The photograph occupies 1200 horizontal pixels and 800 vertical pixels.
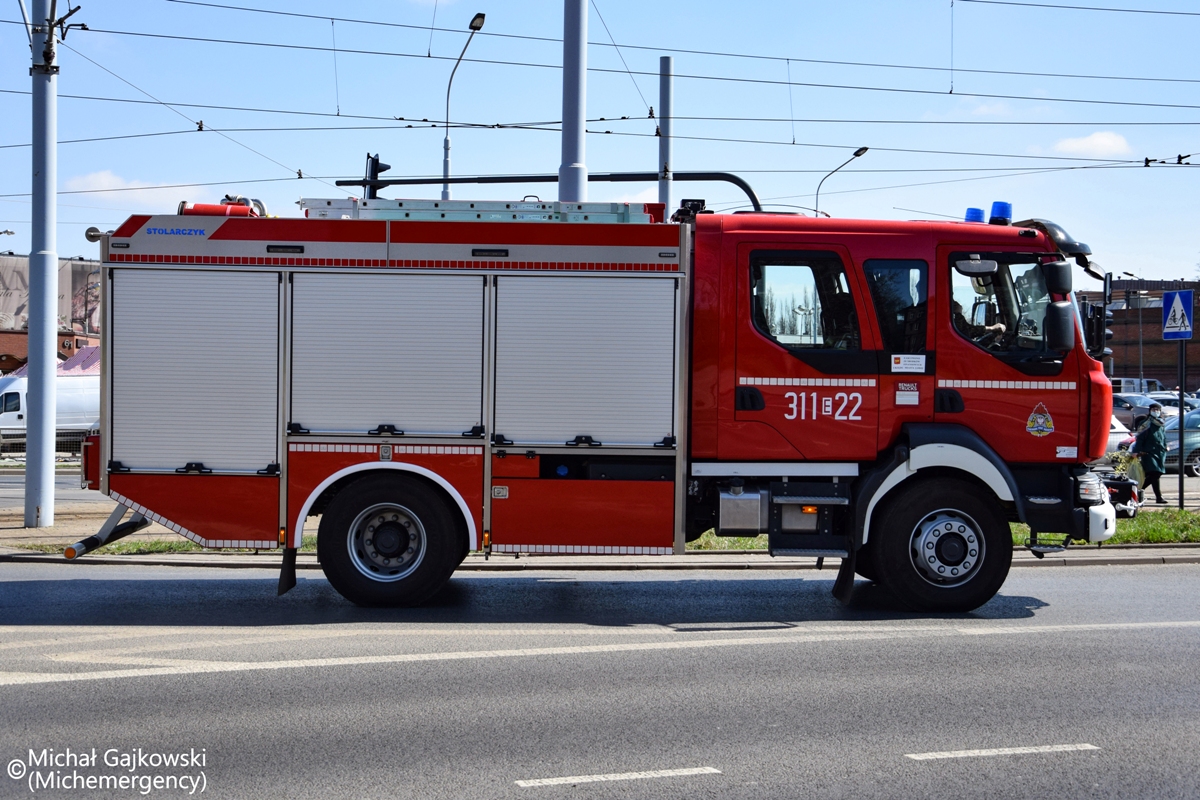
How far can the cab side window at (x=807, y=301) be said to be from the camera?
27.9 feet

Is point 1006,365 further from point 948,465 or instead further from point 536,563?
point 536,563

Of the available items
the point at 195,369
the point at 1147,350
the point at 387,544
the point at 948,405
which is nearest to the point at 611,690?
the point at 387,544

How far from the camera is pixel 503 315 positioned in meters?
8.41

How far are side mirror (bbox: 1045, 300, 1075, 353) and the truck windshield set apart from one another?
0.14 metres

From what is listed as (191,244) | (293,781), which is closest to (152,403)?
(191,244)

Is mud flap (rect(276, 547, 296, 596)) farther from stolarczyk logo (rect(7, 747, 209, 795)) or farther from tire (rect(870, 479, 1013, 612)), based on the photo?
tire (rect(870, 479, 1013, 612))

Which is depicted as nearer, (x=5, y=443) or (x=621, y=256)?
(x=621, y=256)

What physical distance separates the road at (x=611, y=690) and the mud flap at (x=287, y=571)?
198 mm

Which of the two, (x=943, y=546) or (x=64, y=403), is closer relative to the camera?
(x=943, y=546)

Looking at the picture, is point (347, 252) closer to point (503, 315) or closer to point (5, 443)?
point (503, 315)

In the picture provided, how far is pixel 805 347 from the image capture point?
27.9 ft

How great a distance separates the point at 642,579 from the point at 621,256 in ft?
11.3

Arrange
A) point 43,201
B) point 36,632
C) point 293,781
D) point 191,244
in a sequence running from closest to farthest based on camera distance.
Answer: point 293,781 < point 36,632 < point 191,244 < point 43,201

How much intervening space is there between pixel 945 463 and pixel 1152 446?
10236 mm
